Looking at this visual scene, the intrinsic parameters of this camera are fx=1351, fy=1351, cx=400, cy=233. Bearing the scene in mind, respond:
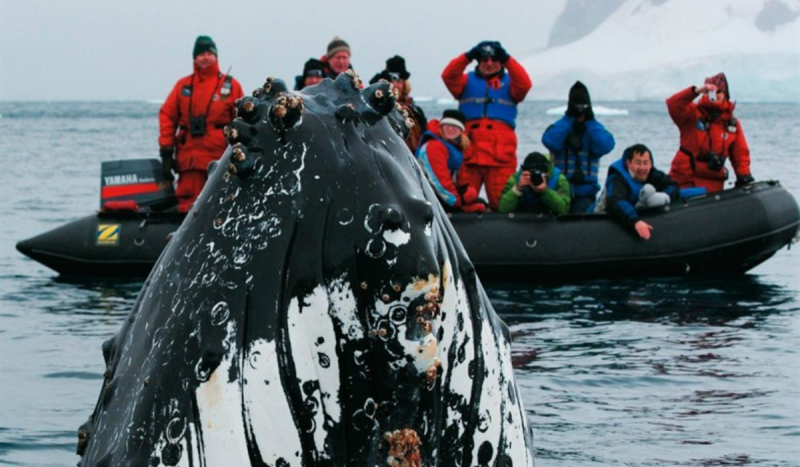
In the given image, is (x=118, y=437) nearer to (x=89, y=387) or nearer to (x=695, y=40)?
(x=89, y=387)

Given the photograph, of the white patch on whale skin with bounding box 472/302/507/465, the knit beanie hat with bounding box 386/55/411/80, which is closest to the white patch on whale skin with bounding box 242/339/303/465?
the white patch on whale skin with bounding box 472/302/507/465

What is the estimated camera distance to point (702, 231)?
1577cm

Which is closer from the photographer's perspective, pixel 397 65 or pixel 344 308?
pixel 344 308

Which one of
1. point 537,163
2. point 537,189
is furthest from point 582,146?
point 537,163

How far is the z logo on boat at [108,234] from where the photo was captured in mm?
16078

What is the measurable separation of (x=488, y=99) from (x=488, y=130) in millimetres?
372

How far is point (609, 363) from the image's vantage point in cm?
1052

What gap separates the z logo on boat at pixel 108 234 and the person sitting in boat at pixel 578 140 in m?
5.19

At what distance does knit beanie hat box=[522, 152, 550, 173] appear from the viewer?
14.8 metres

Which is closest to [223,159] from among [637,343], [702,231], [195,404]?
[195,404]

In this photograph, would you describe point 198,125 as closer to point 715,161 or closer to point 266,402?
point 715,161

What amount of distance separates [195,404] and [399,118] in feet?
2.45

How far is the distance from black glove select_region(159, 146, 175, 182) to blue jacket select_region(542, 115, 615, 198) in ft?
15.0

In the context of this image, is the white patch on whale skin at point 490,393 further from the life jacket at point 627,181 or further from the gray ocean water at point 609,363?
the life jacket at point 627,181
